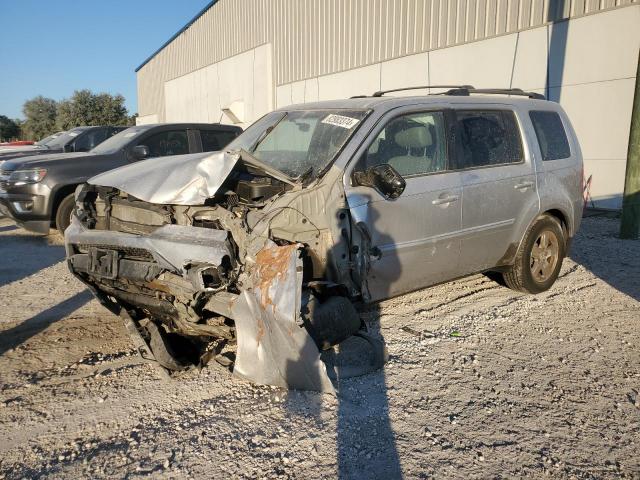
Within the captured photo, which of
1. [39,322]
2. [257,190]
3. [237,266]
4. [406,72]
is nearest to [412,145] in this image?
[257,190]

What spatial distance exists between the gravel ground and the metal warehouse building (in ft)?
21.1

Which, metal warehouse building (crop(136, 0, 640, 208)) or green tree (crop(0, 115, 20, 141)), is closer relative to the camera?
metal warehouse building (crop(136, 0, 640, 208))

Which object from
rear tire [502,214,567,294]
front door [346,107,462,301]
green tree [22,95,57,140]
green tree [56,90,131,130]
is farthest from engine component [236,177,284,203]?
green tree [22,95,57,140]

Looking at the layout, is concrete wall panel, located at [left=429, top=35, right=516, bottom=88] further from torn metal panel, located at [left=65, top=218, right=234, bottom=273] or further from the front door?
torn metal panel, located at [left=65, top=218, right=234, bottom=273]

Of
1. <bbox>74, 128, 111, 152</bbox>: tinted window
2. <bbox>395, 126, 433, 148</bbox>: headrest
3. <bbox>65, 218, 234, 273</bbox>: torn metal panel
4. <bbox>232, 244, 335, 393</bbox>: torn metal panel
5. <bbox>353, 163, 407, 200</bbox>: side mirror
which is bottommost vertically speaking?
<bbox>232, 244, 335, 393</bbox>: torn metal panel

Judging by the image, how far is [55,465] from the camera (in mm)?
2689

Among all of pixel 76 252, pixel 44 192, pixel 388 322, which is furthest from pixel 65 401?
pixel 44 192

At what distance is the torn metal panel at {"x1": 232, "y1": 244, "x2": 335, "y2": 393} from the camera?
3.12 meters

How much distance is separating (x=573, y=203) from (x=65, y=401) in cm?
501

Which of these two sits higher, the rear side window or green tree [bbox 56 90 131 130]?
green tree [bbox 56 90 131 130]

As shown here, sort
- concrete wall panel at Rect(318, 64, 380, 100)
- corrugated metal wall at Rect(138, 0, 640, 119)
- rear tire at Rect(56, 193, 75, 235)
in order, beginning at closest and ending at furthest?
rear tire at Rect(56, 193, 75, 235) → corrugated metal wall at Rect(138, 0, 640, 119) → concrete wall panel at Rect(318, 64, 380, 100)

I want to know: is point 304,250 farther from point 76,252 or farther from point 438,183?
point 76,252

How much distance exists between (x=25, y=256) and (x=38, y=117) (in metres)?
55.7

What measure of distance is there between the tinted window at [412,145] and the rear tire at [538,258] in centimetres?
145
